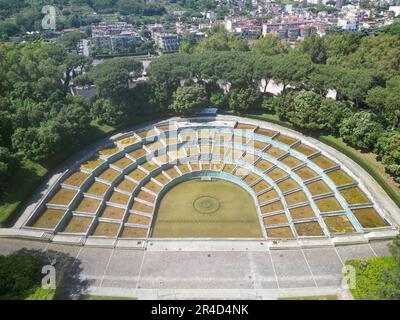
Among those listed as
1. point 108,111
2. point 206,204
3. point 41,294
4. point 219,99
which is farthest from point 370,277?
point 108,111

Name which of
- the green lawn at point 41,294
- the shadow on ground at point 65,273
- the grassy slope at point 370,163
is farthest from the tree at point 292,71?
the green lawn at point 41,294

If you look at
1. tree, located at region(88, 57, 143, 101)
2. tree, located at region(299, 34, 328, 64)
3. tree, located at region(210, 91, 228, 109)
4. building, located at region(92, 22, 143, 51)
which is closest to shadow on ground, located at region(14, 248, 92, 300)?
tree, located at region(88, 57, 143, 101)

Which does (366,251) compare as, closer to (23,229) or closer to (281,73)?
(281,73)

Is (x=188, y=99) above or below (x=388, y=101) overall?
below

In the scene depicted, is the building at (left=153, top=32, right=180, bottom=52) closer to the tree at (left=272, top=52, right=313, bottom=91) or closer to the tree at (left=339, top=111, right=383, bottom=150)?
the tree at (left=272, top=52, right=313, bottom=91)

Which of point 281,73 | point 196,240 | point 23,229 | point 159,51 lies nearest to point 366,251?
point 196,240

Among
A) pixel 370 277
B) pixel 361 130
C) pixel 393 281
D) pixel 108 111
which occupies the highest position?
pixel 108 111

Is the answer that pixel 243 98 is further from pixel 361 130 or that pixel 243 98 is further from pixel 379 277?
pixel 379 277
